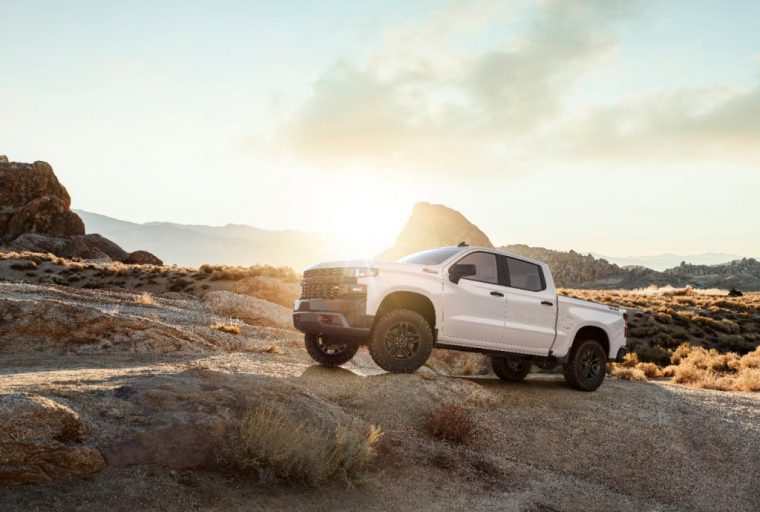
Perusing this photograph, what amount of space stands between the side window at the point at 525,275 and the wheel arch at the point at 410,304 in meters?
1.87

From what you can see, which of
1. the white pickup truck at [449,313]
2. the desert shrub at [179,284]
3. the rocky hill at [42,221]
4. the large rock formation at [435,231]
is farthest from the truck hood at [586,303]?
the large rock formation at [435,231]

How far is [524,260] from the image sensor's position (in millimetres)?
12023

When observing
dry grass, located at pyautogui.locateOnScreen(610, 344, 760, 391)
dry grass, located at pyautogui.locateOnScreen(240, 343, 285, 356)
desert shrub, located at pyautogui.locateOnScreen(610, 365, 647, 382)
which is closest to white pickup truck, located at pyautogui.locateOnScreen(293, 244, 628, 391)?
dry grass, located at pyautogui.locateOnScreen(240, 343, 285, 356)

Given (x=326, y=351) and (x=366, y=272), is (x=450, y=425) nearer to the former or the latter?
(x=366, y=272)

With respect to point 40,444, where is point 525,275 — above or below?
above

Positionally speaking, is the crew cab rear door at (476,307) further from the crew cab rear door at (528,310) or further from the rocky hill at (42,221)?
the rocky hill at (42,221)

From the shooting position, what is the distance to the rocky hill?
208 ft

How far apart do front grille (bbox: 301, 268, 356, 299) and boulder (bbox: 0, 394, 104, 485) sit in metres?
4.85

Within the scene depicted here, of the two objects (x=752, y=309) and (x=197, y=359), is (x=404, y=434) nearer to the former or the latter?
(x=197, y=359)

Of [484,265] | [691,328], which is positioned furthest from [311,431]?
[691,328]

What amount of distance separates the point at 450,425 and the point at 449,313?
6.89ft

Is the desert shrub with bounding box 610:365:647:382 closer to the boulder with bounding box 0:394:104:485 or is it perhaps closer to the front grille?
the front grille

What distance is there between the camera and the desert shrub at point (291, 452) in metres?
6.68

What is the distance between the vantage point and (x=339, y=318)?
33.2 ft
